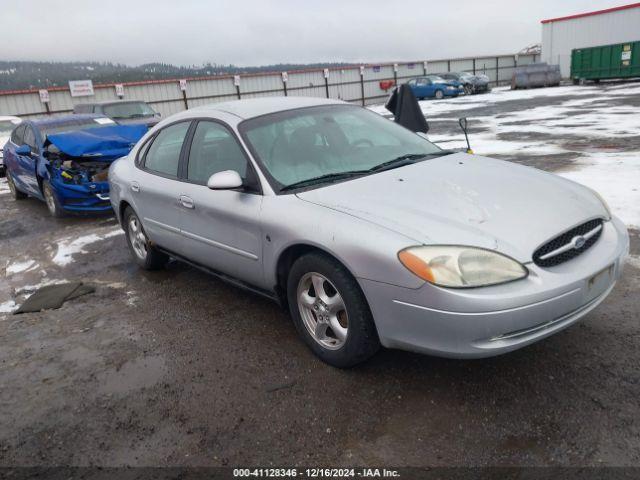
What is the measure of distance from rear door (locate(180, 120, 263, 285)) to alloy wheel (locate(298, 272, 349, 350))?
42cm

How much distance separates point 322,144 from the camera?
142 inches

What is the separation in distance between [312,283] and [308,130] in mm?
1233

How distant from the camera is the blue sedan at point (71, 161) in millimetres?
7453

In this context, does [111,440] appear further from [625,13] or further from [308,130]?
[625,13]

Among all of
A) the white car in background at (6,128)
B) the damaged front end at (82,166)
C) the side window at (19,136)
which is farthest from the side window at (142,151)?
the white car in background at (6,128)

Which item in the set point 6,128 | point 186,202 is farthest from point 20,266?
point 6,128

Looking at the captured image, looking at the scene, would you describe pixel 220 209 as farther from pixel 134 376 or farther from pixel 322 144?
pixel 134 376

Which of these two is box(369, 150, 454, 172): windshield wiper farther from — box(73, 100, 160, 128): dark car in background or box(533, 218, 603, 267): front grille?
box(73, 100, 160, 128): dark car in background

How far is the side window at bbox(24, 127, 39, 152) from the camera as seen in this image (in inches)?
325

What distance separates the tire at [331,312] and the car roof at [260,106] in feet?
4.55

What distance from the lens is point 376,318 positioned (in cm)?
263

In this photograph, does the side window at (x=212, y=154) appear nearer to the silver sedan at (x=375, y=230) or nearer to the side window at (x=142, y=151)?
the silver sedan at (x=375, y=230)

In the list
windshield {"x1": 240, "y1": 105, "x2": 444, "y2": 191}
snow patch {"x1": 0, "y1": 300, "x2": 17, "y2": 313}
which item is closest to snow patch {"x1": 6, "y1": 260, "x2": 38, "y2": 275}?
snow patch {"x1": 0, "y1": 300, "x2": 17, "y2": 313}

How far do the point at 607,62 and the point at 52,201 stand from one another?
31977 millimetres
